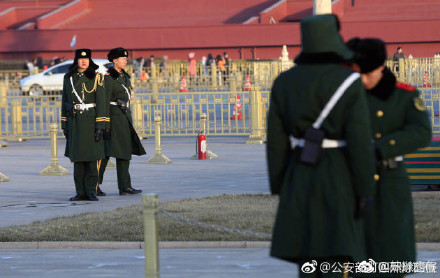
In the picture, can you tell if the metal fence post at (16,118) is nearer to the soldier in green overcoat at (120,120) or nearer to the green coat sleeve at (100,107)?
the soldier in green overcoat at (120,120)

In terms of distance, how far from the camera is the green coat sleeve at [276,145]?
18.4 ft

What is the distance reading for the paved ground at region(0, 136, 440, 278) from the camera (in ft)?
27.1

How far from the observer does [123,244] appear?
9273mm

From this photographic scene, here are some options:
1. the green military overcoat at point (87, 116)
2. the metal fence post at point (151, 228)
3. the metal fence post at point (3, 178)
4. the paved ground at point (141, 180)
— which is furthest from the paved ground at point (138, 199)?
the metal fence post at point (151, 228)

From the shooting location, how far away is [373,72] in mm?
6020

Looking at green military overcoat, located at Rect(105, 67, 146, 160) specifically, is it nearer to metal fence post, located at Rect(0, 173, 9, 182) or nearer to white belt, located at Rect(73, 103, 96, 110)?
white belt, located at Rect(73, 103, 96, 110)

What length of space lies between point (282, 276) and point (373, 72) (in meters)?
2.33

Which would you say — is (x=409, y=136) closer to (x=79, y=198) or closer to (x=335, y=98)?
(x=335, y=98)

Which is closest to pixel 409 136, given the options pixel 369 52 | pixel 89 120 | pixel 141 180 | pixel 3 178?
pixel 369 52

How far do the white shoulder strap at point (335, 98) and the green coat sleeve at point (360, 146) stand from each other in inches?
1.2

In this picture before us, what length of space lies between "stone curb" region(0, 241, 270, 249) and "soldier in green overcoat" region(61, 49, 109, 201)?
3.20m

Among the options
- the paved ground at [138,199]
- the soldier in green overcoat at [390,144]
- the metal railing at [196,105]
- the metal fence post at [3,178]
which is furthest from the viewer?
the metal railing at [196,105]

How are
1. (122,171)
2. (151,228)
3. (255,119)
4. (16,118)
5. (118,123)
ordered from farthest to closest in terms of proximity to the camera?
(16,118)
(255,119)
(122,171)
(118,123)
(151,228)

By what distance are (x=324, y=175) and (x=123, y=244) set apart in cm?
412
